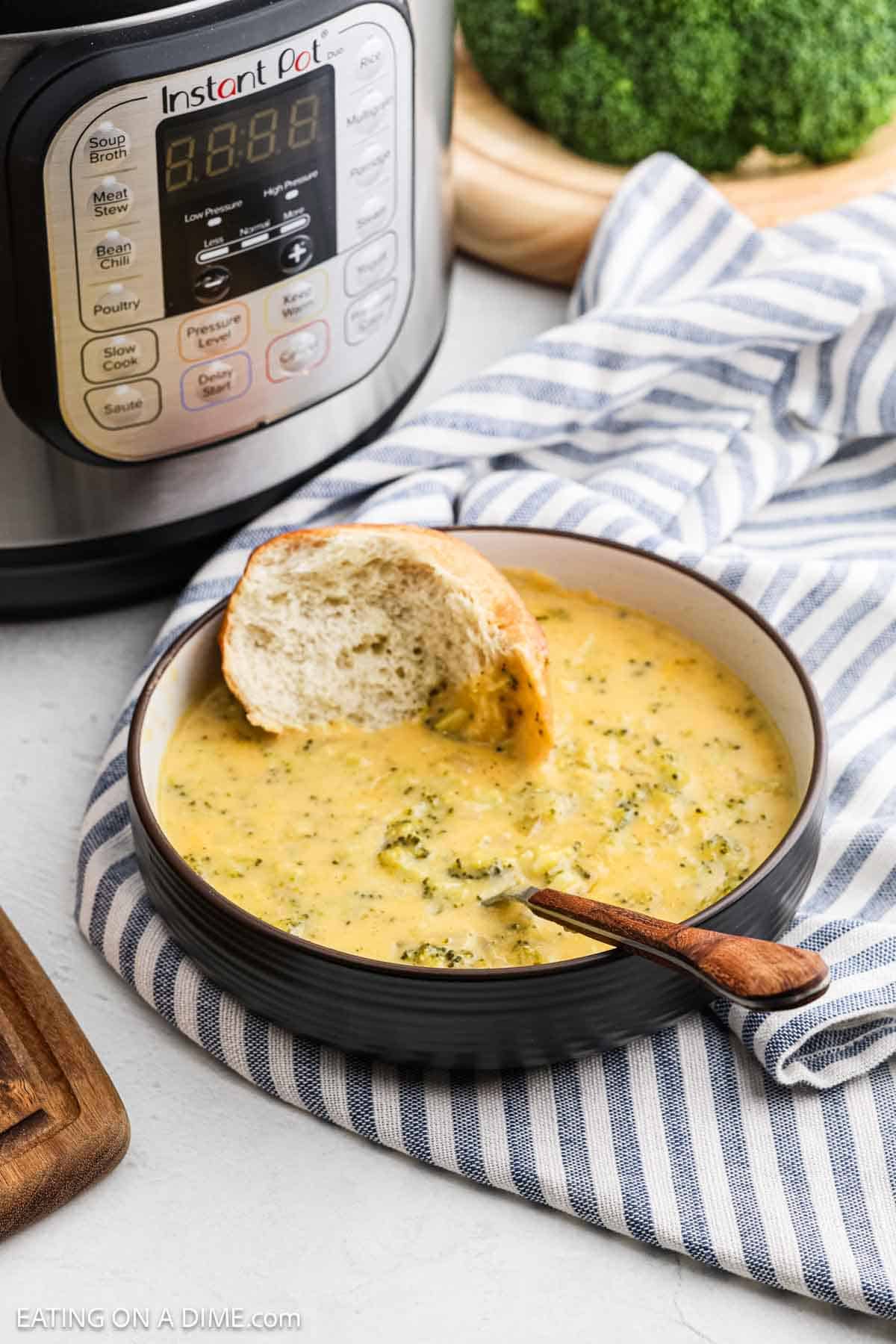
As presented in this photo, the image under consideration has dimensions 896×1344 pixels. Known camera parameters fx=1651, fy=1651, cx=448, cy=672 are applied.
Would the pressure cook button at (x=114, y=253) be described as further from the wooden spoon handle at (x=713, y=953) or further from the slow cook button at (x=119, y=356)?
the wooden spoon handle at (x=713, y=953)

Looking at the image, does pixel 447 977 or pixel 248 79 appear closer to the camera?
pixel 447 977

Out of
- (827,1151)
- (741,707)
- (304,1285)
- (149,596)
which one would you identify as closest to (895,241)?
(741,707)

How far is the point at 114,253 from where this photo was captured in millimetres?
976

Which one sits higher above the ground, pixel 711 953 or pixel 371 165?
pixel 371 165

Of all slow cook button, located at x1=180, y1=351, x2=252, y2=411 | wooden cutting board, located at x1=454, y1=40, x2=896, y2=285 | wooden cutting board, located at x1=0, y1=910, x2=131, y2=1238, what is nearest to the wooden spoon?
wooden cutting board, located at x1=0, y1=910, x2=131, y2=1238

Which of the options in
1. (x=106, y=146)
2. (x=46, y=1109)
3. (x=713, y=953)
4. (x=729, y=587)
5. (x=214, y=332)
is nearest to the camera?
(x=713, y=953)

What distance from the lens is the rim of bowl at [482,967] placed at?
2.56ft

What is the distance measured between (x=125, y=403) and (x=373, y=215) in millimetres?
212

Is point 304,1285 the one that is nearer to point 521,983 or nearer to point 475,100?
point 521,983

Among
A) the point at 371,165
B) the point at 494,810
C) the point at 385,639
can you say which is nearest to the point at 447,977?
the point at 494,810

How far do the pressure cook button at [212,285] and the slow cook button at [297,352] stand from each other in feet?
0.19

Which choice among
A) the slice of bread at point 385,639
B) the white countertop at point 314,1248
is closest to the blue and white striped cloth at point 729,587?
the white countertop at point 314,1248

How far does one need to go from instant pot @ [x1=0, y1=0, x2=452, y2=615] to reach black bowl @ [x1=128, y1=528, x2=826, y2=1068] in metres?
A: 0.17

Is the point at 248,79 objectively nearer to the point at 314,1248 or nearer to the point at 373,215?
the point at 373,215
